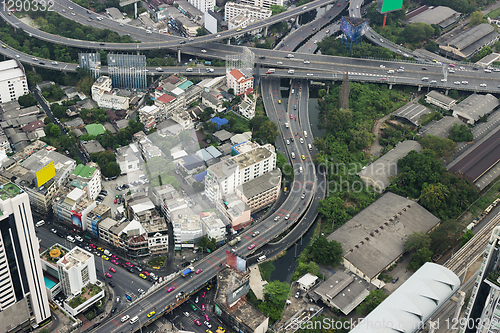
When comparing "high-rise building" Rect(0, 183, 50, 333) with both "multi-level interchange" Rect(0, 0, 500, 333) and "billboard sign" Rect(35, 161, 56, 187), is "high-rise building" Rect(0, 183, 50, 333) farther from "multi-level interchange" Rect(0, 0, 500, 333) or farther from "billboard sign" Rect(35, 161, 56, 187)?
"billboard sign" Rect(35, 161, 56, 187)

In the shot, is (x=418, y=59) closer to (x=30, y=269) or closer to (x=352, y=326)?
(x=352, y=326)

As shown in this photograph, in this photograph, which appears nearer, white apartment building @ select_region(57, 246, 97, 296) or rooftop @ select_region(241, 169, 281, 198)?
white apartment building @ select_region(57, 246, 97, 296)

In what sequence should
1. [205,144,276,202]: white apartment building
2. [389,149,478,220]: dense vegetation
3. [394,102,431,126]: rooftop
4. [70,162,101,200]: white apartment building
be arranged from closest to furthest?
[205,144,276,202]: white apartment building
[70,162,101,200]: white apartment building
[389,149,478,220]: dense vegetation
[394,102,431,126]: rooftop

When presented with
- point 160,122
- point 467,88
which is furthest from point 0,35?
point 467,88

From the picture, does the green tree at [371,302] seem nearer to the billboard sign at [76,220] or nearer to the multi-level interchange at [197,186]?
the multi-level interchange at [197,186]

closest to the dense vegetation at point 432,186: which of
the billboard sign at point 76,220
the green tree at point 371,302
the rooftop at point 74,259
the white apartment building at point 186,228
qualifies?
the green tree at point 371,302

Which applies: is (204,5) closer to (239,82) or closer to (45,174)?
(239,82)

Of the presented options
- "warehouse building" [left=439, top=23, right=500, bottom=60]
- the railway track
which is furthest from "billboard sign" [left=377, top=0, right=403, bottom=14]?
the railway track

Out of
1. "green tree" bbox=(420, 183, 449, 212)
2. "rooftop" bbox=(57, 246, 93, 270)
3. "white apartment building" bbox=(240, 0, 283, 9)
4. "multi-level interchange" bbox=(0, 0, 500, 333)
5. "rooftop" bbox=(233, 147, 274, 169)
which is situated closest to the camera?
"multi-level interchange" bbox=(0, 0, 500, 333)
